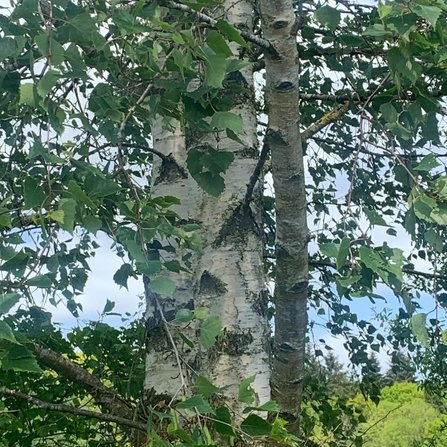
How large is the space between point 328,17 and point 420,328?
80cm

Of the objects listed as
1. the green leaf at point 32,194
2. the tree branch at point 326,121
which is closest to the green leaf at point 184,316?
the green leaf at point 32,194

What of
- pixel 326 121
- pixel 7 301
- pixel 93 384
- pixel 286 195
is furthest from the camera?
pixel 93 384

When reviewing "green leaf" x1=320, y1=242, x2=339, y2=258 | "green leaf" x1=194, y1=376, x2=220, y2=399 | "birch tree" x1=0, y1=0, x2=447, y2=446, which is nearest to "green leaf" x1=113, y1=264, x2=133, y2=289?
"birch tree" x1=0, y1=0, x2=447, y2=446

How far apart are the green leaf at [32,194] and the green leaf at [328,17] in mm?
807

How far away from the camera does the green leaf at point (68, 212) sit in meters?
1.28

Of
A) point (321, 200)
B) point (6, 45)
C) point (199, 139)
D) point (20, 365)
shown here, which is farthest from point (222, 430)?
point (321, 200)

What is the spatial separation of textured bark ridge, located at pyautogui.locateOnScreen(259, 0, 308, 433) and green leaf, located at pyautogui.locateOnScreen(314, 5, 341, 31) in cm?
9

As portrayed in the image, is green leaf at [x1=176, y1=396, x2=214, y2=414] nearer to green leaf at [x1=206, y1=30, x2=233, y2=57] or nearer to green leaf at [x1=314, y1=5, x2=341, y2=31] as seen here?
green leaf at [x1=206, y1=30, x2=233, y2=57]

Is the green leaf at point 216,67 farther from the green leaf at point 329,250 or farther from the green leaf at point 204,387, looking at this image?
the green leaf at point 204,387

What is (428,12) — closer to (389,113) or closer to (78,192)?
(389,113)

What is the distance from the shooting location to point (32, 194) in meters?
1.30

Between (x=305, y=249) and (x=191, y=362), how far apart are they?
74cm

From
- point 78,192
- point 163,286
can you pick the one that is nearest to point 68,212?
point 78,192

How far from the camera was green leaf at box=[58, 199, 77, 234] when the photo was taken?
4.18 ft
